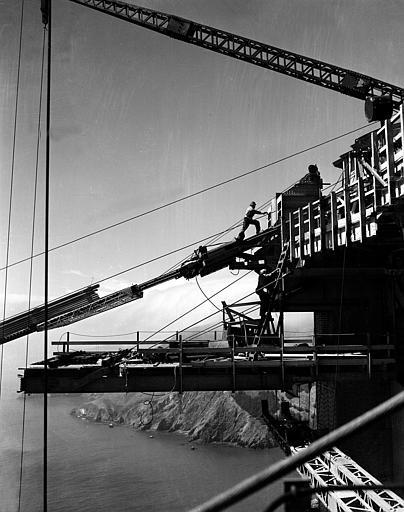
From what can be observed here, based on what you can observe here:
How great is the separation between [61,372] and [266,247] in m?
8.94

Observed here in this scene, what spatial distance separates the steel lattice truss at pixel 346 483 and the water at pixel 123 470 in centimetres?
2755

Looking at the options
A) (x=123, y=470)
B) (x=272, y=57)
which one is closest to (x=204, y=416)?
(x=123, y=470)

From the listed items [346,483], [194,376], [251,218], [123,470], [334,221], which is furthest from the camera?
[123,470]

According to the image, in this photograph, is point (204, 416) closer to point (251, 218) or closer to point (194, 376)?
point (251, 218)

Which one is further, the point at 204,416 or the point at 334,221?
the point at 204,416

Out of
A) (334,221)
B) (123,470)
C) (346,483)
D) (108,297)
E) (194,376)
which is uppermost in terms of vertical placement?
(334,221)

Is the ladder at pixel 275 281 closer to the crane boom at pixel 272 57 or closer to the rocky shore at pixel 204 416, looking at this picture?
the crane boom at pixel 272 57

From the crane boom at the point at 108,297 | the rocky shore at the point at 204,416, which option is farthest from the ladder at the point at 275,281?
the rocky shore at the point at 204,416

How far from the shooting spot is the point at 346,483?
1209 cm

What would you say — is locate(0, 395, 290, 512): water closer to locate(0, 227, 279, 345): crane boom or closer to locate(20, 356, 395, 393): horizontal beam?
locate(0, 227, 279, 345): crane boom

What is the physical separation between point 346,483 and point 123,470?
152ft

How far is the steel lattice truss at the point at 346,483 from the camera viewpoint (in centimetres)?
1080

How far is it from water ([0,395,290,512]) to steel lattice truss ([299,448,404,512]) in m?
27.6

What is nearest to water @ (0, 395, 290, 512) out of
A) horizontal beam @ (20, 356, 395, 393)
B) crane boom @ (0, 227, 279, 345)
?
crane boom @ (0, 227, 279, 345)
